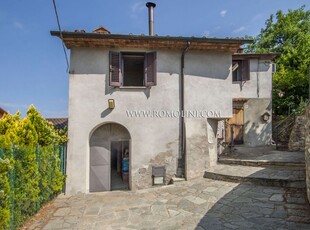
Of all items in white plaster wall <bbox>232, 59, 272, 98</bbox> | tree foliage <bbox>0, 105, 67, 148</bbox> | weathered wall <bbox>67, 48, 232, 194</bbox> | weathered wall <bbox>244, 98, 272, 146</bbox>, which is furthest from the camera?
white plaster wall <bbox>232, 59, 272, 98</bbox>

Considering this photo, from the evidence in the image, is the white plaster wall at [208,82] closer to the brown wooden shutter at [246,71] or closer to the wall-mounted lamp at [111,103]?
the wall-mounted lamp at [111,103]

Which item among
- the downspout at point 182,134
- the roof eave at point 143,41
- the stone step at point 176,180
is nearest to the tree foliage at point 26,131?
the roof eave at point 143,41

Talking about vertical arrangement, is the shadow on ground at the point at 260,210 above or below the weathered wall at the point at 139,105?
below

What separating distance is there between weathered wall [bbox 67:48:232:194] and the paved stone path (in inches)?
47.2

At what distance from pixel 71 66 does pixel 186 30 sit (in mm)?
4927

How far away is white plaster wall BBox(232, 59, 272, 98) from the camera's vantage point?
44.2ft

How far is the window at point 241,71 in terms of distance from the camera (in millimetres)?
13305

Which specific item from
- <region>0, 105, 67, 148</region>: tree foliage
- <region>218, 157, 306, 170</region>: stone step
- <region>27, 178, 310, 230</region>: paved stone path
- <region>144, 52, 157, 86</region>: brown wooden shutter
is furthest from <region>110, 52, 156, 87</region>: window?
<region>218, 157, 306, 170</region>: stone step

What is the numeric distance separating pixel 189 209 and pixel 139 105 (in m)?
4.25

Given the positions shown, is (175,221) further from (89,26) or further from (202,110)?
(89,26)

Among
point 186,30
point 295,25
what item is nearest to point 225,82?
point 186,30

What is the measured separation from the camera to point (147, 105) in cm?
787

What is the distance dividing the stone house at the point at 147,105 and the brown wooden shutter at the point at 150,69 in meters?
0.04

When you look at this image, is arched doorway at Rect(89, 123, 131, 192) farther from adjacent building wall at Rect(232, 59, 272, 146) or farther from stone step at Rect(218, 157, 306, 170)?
adjacent building wall at Rect(232, 59, 272, 146)
